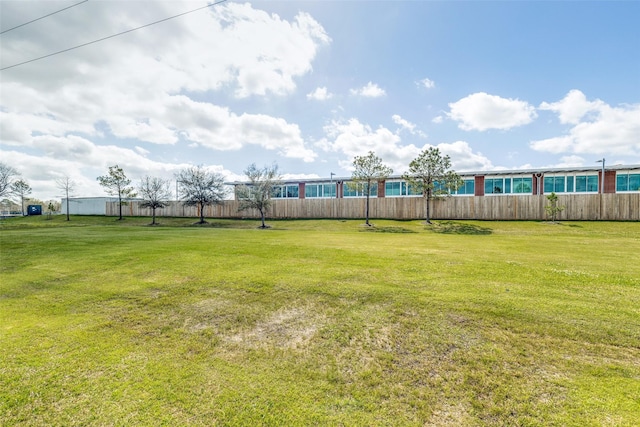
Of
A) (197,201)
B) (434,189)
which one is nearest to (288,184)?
(197,201)

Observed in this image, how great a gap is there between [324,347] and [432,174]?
24740 millimetres

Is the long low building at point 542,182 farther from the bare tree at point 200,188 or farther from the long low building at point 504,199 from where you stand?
the bare tree at point 200,188

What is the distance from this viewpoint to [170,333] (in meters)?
4.16

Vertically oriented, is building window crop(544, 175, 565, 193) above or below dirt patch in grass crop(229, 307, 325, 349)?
above

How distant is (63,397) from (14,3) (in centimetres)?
1457

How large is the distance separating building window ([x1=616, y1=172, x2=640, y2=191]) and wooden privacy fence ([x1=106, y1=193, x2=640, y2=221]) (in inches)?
293

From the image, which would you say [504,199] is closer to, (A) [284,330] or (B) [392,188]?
(B) [392,188]

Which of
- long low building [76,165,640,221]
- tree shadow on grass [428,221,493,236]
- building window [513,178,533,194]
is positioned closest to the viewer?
tree shadow on grass [428,221,493,236]

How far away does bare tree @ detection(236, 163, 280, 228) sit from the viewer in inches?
1093

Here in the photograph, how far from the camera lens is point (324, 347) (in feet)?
12.2

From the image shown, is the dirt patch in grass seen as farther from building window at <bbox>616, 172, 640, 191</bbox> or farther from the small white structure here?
the small white structure

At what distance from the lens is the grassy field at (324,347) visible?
261 centimetres

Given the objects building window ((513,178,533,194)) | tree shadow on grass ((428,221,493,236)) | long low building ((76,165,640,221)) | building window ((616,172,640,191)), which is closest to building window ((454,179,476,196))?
long low building ((76,165,640,221))

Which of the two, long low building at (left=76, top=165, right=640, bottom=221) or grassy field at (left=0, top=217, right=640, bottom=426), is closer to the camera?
grassy field at (left=0, top=217, right=640, bottom=426)
